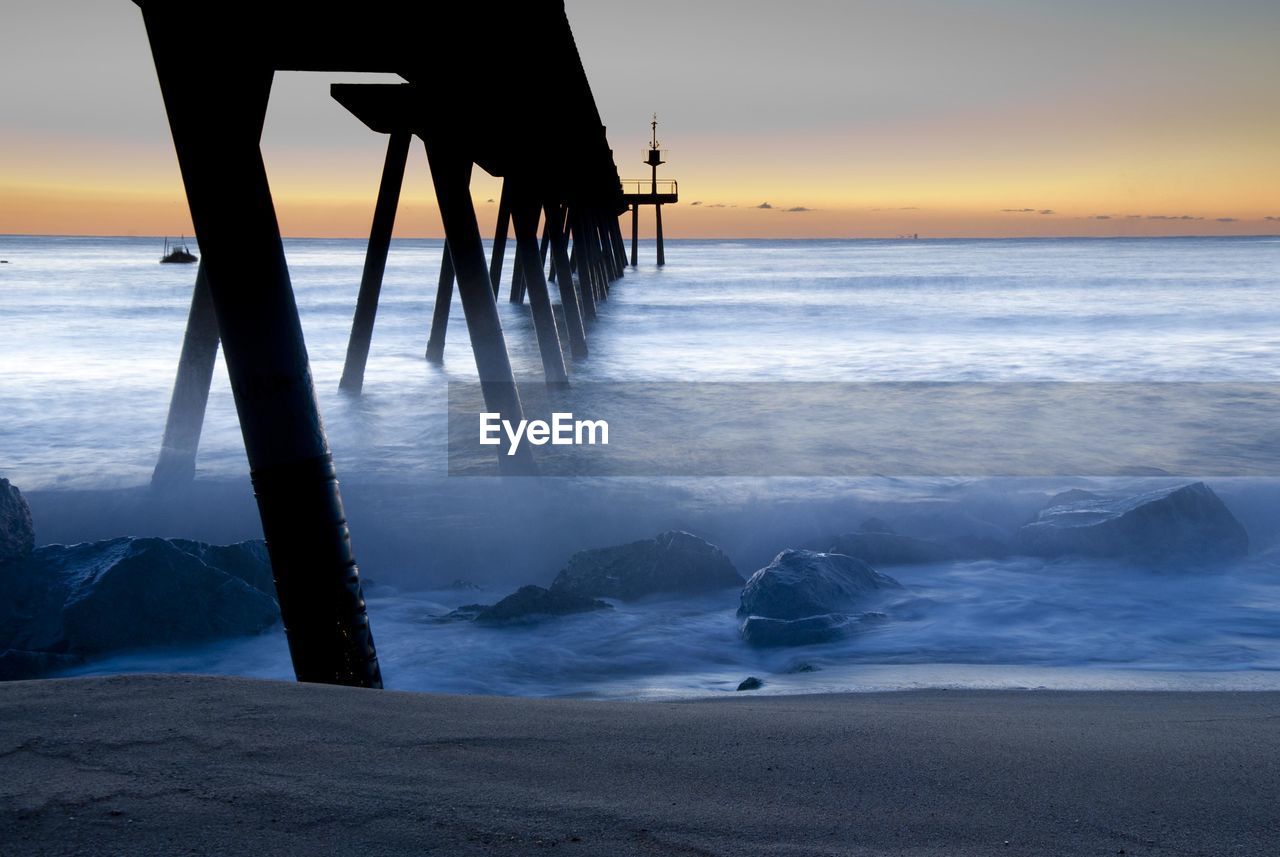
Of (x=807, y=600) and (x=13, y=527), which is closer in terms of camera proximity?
(x=13, y=527)

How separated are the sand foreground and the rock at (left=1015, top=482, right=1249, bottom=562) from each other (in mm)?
3401

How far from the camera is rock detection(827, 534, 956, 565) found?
18.9ft

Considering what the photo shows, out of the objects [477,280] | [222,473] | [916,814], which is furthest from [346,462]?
[916,814]

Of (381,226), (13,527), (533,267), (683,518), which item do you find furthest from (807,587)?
(381,226)

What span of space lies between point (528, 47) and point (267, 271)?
336 centimetres

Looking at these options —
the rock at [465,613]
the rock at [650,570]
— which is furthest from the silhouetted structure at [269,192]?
the rock at [465,613]

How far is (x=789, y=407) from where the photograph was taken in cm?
1127

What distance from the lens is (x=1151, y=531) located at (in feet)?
18.7

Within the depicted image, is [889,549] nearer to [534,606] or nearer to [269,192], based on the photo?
[534,606]

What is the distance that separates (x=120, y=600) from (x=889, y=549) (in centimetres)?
390

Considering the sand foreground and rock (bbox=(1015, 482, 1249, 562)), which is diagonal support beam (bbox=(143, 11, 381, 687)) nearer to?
the sand foreground

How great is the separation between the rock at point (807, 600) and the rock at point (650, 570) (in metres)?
0.55

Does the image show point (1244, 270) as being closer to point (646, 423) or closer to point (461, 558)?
point (646, 423)

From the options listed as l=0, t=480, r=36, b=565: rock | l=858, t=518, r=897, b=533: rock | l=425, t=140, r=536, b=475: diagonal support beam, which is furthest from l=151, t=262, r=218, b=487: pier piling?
l=858, t=518, r=897, b=533: rock
